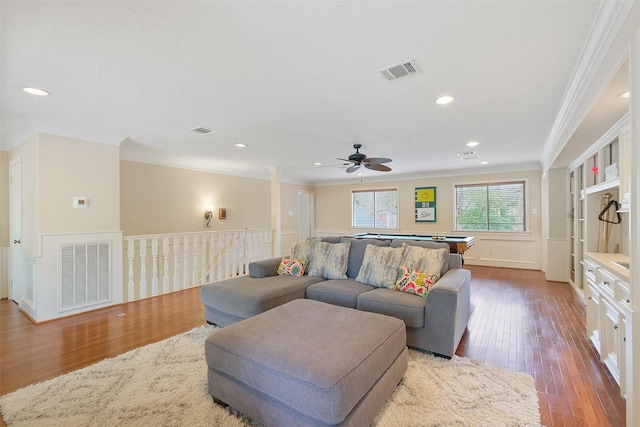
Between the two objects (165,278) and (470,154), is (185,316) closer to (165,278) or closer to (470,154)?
(165,278)

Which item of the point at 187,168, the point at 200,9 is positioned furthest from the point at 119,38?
the point at 187,168

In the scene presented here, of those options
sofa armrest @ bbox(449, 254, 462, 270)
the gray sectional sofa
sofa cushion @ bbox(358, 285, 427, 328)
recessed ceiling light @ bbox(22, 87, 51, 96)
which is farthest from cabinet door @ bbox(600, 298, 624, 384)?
recessed ceiling light @ bbox(22, 87, 51, 96)

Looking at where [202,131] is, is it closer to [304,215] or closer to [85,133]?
[85,133]

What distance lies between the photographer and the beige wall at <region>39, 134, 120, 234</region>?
3.46 m

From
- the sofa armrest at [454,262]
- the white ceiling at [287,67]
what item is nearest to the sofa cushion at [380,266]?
the sofa armrest at [454,262]

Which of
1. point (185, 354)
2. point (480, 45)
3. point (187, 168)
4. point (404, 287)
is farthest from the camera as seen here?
point (187, 168)

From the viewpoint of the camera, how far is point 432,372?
2.30m

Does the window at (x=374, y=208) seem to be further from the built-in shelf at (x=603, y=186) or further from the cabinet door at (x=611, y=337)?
the cabinet door at (x=611, y=337)

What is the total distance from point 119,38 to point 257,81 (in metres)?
0.96

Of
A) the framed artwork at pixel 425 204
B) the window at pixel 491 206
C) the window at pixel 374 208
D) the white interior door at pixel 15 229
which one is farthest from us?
the window at pixel 374 208

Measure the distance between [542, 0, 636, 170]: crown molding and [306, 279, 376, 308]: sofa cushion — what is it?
2.53m

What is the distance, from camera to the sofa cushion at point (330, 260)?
3.57 m

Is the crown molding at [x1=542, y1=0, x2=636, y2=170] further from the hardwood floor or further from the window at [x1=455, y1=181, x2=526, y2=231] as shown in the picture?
the window at [x1=455, y1=181, x2=526, y2=231]

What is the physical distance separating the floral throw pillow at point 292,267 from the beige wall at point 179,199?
3241mm
